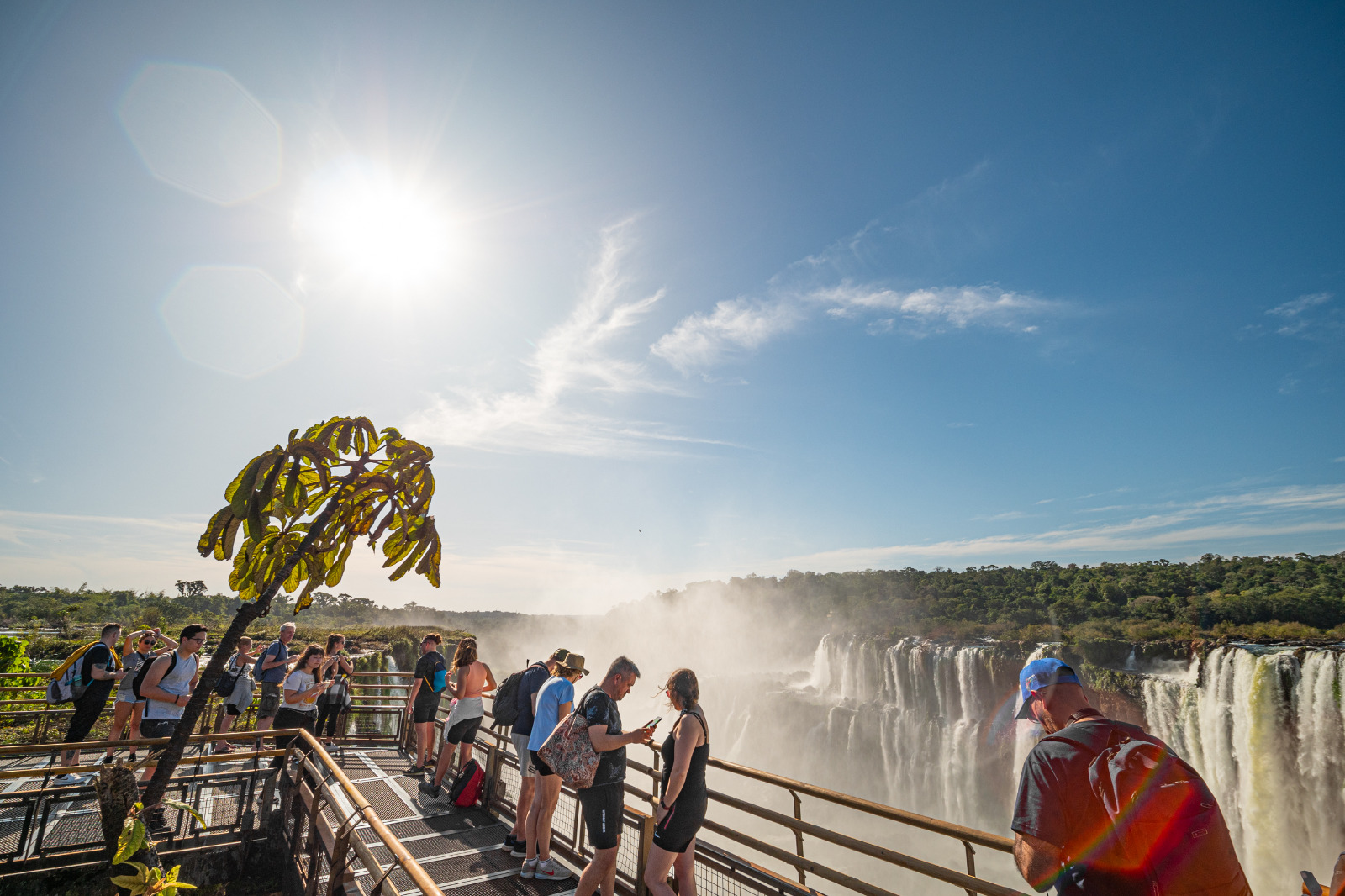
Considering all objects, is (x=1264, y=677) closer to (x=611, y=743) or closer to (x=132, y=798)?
(x=611, y=743)

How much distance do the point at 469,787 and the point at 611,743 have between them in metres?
3.51

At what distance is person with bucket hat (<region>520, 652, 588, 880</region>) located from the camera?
14.5 feet

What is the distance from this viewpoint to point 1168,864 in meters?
1.64

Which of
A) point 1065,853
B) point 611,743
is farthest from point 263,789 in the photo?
point 1065,853

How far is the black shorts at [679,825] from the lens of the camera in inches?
137

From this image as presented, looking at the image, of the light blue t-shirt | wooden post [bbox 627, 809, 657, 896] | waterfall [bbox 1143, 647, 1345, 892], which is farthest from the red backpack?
waterfall [bbox 1143, 647, 1345, 892]

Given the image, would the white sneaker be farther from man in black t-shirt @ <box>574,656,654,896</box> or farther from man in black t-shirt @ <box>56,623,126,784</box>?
man in black t-shirt @ <box>56,623,126,784</box>

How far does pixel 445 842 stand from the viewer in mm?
5191

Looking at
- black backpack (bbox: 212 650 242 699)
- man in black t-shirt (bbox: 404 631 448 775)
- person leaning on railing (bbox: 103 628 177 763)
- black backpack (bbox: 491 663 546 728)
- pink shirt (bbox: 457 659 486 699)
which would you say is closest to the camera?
black backpack (bbox: 491 663 546 728)

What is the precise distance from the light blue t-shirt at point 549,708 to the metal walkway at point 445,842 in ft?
3.58

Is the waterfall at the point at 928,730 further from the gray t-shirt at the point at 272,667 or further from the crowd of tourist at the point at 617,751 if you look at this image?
the gray t-shirt at the point at 272,667

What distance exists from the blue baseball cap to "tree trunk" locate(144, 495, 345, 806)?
143 inches

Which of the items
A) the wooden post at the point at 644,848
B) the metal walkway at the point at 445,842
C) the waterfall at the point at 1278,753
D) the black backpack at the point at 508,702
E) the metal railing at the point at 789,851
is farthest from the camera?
the waterfall at the point at 1278,753

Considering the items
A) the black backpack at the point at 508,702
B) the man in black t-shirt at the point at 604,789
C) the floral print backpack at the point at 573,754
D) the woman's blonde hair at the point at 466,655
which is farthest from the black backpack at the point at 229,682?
the man in black t-shirt at the point at 604,789
